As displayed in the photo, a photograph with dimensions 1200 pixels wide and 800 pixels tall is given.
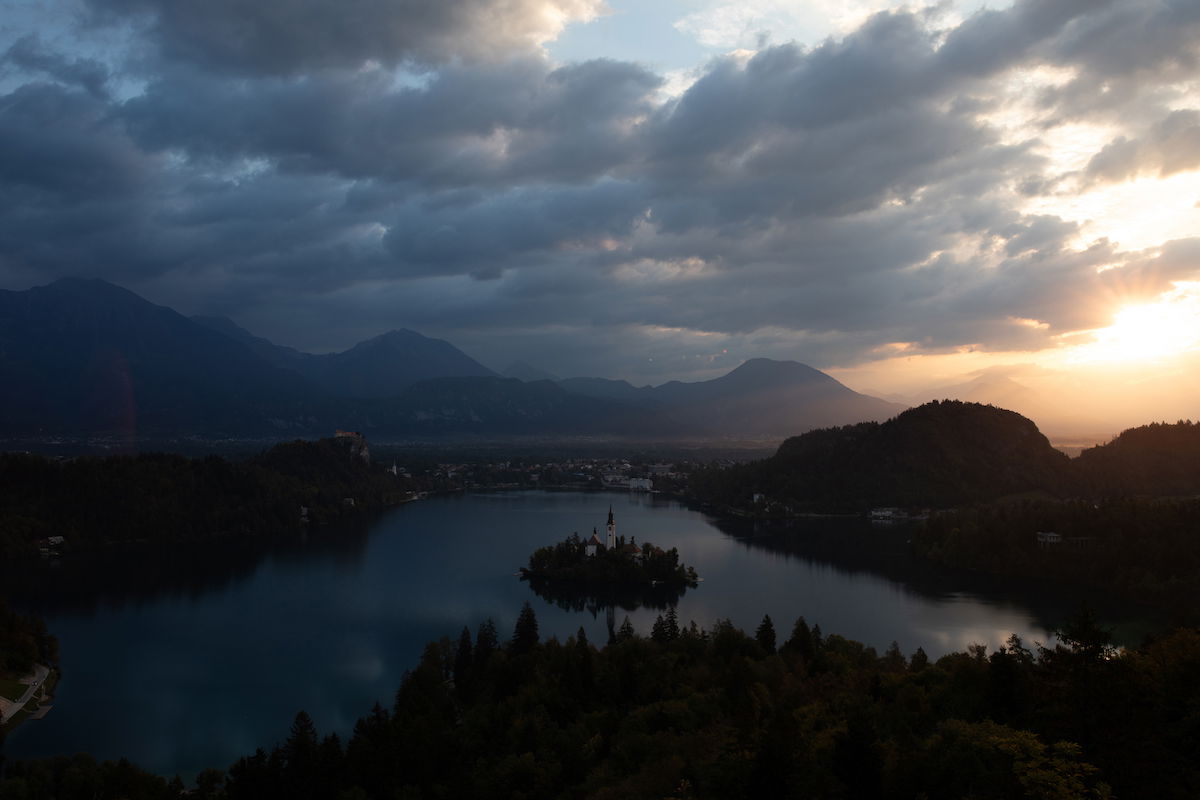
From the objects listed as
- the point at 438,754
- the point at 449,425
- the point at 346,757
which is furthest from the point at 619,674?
the point at 449,425

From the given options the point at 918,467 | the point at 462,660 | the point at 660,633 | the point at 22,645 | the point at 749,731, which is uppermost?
the point at 918,467

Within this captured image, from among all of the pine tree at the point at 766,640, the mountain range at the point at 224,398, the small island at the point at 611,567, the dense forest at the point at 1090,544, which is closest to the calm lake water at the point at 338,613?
the small island at the point at 611,567

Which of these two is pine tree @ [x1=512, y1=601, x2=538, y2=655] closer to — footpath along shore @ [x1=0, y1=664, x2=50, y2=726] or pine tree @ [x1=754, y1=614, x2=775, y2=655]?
pine tree @ [x1=754, y1=614, x2=775, y2=655]

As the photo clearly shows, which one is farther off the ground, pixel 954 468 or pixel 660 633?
pixel 954 468

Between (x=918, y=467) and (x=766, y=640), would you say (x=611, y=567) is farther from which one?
(x=918, y=467)

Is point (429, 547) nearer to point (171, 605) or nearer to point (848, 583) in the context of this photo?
point (171, 605)

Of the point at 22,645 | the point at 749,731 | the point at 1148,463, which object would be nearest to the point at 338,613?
the point at 22,645
